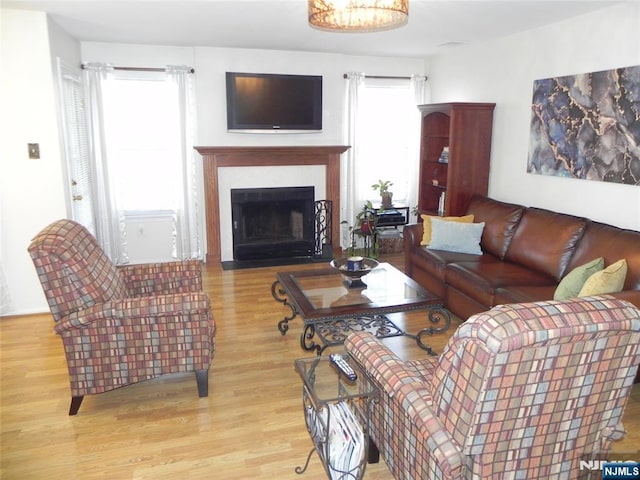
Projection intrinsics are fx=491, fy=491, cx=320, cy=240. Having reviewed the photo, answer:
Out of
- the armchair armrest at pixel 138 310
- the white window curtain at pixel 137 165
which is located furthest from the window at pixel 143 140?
the armchair armrest at pixel 138 310

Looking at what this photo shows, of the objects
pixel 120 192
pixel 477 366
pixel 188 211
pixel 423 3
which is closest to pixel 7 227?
pixel 120 192

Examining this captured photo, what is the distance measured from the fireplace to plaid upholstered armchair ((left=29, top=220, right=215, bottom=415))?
3066mm

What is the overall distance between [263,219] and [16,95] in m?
2.93

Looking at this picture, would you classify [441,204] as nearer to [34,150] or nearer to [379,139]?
[379,139]

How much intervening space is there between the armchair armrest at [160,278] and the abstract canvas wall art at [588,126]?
315cm

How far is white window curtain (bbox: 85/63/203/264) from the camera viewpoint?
535 cm

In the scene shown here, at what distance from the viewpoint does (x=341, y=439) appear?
2.00 meters

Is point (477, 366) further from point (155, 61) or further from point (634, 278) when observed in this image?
point (155, 61)

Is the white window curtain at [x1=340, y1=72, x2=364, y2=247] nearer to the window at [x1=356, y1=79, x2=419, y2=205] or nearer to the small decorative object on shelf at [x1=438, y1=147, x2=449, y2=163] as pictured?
the window at [x1=356, y1=79, x2=419, y2=205]

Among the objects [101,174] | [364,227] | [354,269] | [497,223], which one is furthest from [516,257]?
[101,174]

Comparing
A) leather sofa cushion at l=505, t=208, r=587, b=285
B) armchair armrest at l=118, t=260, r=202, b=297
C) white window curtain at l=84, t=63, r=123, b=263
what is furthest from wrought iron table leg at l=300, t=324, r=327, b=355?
white window curtain at l=84, t=63, r=123, b=263

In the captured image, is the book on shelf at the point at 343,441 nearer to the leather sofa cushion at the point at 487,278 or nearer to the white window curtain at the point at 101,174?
the leather sofa cushion at the point at 487,278

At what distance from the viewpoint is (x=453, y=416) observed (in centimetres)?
161

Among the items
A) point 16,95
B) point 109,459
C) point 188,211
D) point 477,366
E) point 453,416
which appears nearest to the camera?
point 477,366
